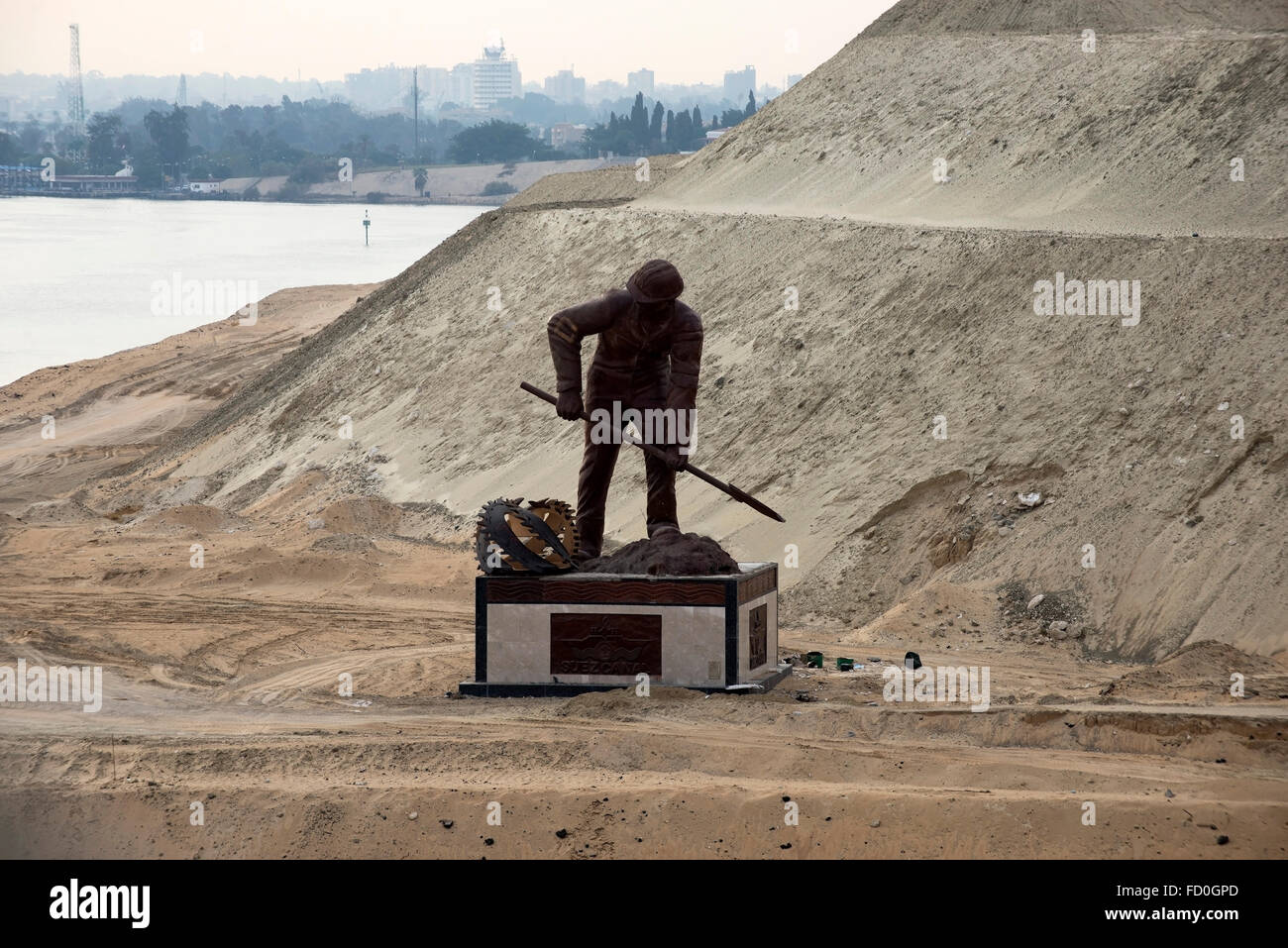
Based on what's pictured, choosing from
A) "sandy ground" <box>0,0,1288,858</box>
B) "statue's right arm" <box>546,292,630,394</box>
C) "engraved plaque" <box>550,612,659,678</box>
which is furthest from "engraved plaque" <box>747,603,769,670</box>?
"statue's right arm" <box>546,292,630,394</box>

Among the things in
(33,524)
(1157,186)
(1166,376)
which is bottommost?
(33,524)

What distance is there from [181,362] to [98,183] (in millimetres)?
112318

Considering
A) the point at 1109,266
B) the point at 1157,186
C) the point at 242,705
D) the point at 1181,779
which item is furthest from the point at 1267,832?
the point at 1157,186

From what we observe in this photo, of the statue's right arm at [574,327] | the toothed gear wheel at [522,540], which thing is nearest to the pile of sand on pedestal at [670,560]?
the toothed gear wheel at [522,540]

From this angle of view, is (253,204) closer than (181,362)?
No

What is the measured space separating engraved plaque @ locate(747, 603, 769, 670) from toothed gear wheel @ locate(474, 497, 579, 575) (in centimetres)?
169

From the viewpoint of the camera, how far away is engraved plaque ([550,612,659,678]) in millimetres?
14297

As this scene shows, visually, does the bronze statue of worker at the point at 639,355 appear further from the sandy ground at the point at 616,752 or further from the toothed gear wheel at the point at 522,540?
the sandy ground at the point at 616,752

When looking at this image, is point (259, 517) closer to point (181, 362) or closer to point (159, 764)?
point (159, 764)

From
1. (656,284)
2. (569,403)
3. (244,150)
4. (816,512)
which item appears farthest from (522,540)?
(244,150)

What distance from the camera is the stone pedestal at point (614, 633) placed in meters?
14.2

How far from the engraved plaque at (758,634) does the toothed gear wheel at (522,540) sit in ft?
5.56

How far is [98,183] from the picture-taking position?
495 ft

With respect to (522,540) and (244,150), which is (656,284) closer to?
(522,540)
